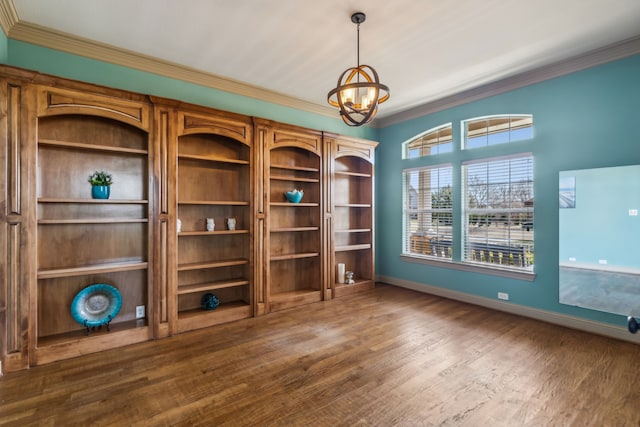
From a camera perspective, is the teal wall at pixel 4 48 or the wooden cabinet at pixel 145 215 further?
the teal wall at pixel 4 48

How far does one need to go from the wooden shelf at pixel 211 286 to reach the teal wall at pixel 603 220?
13.7 ft

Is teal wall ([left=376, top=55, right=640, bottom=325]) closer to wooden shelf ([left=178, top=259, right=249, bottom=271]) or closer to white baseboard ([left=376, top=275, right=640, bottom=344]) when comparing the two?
white baseboard ([left=376, top=275, right=640, bottom=344])

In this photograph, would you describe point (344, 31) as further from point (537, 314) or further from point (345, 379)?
point (537, 314)

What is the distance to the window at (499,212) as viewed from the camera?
169 inches

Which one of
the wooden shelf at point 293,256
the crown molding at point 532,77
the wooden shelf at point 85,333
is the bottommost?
the wooden shelf at point 85,333

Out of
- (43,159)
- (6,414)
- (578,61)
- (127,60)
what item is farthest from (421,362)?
(127,60)

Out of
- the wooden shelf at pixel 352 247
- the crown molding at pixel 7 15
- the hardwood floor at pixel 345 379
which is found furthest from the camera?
the wooden shelf at pixel 352 247

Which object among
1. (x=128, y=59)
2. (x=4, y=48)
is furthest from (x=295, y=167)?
(x=4, y=48)

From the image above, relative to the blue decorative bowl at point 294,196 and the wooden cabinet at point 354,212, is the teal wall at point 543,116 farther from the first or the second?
the blue decorative bowl at point 294,196

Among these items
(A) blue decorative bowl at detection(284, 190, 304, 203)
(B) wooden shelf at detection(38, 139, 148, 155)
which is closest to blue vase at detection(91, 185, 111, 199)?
(B) wooden shelf at detection(38, 139, 148, 155)

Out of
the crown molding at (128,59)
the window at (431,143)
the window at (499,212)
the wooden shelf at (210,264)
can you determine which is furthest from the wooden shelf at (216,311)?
the window at (431,143)

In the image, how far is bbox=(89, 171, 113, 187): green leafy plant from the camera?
10.8 feet

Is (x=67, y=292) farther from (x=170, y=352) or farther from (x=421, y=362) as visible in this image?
(x=421, y=362)

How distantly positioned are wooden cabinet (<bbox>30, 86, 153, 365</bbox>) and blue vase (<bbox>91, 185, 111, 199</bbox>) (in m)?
0.07
